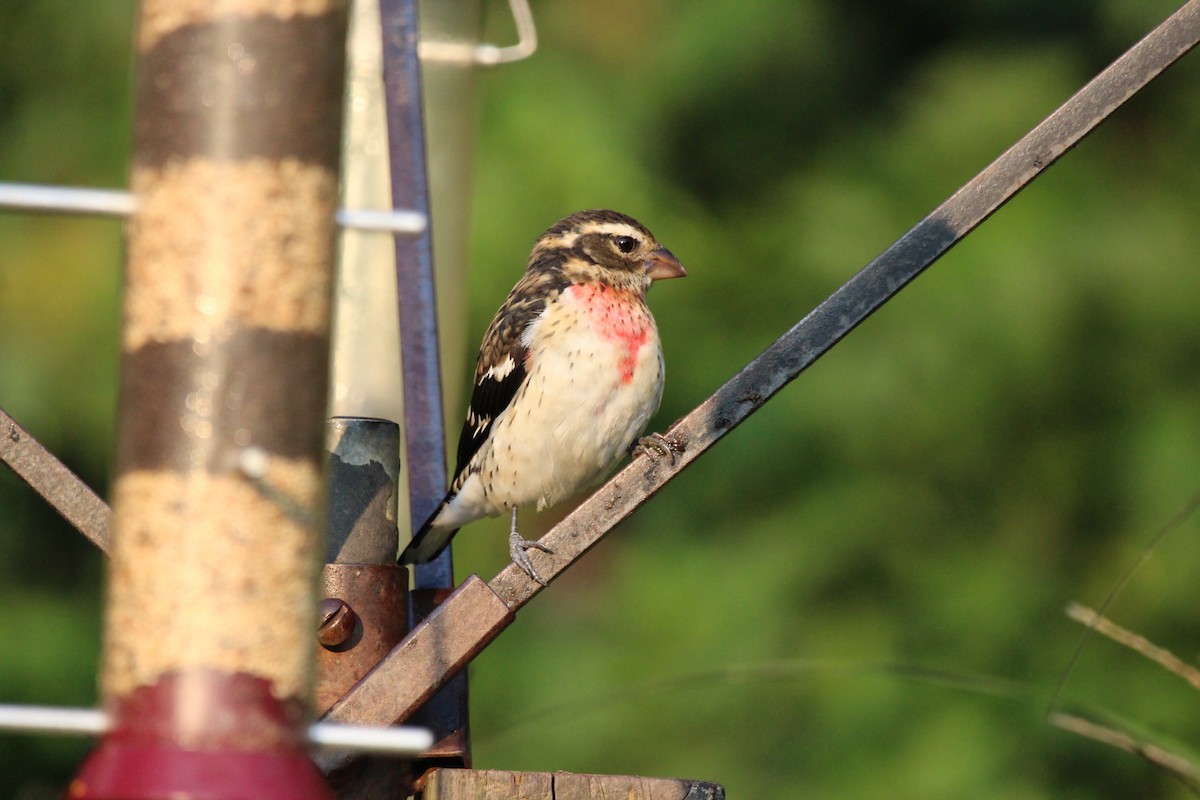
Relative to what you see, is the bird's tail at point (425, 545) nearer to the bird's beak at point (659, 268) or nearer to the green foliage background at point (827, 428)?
the bird's beak at point (659, 268)

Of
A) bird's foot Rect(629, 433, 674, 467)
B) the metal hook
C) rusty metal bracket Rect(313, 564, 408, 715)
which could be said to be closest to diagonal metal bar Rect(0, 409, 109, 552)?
rusty metal bracket Rect(313, 564, 408, 715)

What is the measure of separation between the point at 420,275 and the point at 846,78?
4.55 m

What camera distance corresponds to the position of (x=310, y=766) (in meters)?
1.71

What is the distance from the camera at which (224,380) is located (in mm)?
1686

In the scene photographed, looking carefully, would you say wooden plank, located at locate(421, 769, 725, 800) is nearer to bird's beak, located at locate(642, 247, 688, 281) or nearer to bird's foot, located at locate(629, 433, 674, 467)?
bird's foot, located at locate(629, 433, 674, 467)

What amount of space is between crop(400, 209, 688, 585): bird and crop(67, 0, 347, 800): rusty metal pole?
5.78 ft

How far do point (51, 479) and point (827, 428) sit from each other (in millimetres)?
4153

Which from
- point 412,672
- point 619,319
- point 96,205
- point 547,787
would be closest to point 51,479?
point 412,672

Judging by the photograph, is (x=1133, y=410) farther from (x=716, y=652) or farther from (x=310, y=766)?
(x=310, y=766)

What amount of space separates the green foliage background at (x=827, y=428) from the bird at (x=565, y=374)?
7.18ft

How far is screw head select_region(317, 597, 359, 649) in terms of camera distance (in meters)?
2.54

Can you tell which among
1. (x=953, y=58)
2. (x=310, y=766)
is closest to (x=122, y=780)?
(x=310, y=766)

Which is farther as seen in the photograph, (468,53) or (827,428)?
(827,428)

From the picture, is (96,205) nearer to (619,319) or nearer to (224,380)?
(224,380)
